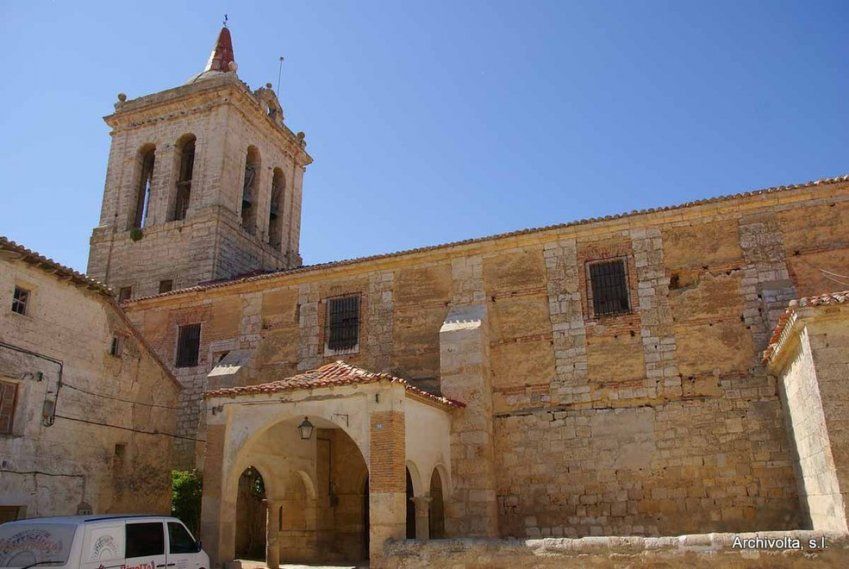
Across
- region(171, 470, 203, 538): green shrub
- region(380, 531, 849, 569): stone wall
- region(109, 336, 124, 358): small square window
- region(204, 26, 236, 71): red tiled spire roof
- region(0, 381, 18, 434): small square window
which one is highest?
region(204, 26, 236, 71): red tiled spire roof

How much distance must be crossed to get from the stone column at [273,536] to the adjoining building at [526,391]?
43 mm

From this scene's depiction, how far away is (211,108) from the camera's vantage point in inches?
962

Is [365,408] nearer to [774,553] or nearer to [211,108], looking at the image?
[774,553]

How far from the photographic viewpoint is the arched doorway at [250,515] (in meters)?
16.8

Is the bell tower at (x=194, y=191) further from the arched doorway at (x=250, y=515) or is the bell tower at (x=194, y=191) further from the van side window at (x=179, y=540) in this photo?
the van side window at (x=179, y=540)

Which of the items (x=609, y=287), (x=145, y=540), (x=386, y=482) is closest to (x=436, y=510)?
(x=386, y=482)

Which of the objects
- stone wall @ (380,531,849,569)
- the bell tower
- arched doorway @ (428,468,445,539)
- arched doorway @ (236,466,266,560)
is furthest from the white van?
the bell tower

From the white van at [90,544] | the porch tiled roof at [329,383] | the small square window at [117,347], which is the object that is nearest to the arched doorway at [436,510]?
the porch tiled roof at [329,383]

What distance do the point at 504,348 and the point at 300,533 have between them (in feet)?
20.1

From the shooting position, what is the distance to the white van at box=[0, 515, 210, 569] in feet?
25.7

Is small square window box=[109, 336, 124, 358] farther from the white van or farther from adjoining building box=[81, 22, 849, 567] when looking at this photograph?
the white van

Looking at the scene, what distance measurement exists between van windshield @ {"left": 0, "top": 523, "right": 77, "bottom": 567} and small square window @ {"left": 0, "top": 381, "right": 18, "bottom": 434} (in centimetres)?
452

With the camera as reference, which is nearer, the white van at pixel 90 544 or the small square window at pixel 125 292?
the white van at pixel 90 544

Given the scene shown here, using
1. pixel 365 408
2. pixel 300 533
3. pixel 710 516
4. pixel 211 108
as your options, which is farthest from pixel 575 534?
pixel 211 108
